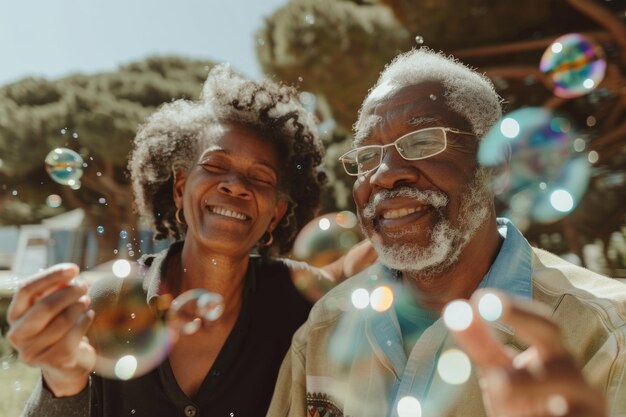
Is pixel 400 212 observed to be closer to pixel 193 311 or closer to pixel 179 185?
pixel 193 311

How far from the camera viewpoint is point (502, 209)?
26.8 ft

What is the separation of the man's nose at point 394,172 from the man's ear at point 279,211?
93 cm

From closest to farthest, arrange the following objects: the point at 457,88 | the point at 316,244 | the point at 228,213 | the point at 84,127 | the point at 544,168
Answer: the point at 457,88 < the point at 228,213 < the point at 316,244 < the point at 544,168 < the point at 84,127

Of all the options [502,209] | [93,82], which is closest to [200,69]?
[93,82]

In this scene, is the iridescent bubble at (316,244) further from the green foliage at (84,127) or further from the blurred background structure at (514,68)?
the green foliage at (84,127)

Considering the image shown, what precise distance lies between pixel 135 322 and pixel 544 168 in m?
6.28

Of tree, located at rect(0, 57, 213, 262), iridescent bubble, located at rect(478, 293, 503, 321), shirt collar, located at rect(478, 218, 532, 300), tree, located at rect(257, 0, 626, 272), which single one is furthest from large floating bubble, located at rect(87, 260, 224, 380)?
tree, located at rect(0, 57, 213, 262)

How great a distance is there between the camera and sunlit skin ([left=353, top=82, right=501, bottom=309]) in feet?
6.53

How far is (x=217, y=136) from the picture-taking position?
2719 mm

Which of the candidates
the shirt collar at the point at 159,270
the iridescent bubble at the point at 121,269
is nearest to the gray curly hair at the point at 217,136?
the shirt collar at the point at 159,270

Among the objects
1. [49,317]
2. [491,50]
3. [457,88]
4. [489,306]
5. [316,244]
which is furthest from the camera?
[491,50]

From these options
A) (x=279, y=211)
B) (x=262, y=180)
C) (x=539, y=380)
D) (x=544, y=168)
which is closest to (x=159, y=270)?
(x=262, y=180)

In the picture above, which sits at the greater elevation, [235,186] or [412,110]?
[412,110]

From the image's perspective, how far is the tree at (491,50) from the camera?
21.5ft
